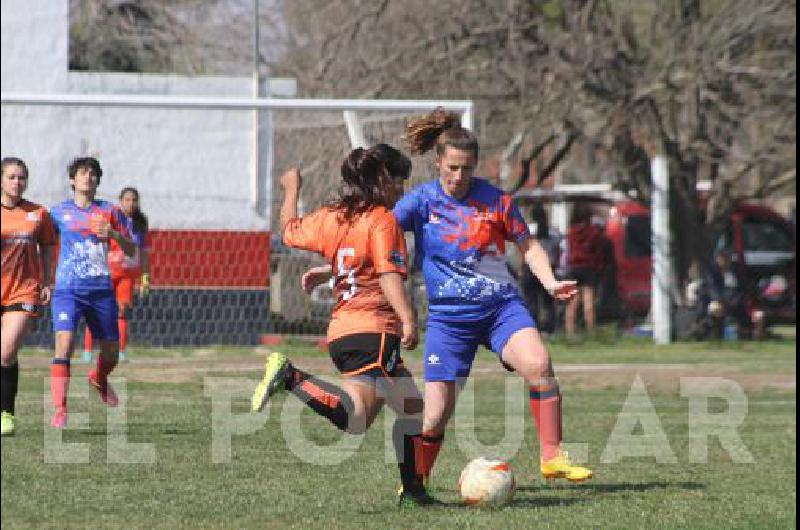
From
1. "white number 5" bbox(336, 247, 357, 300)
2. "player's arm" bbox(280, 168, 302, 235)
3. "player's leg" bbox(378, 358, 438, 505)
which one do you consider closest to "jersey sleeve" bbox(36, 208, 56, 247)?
"player's arm" bbox(280, 168, 302, 235)

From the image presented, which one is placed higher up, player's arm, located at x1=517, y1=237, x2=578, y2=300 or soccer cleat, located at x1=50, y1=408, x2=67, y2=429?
player's arm, located at x1=517, y1=237, x2=578, y2=300

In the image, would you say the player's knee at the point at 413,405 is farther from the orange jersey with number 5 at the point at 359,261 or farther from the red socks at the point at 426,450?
the orange jersey with number 5 at the point at 359,261

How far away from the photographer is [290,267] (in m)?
20.0

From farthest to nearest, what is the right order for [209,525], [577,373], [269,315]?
[269,315] → [577,373] → [209,525]

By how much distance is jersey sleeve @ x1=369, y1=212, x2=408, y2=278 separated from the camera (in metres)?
7.66

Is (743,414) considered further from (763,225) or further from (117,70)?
(117,70)

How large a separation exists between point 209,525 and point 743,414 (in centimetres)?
744

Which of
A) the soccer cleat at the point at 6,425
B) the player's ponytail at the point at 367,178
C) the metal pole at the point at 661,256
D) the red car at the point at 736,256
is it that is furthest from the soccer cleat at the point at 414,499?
the red car at the point at 736,256

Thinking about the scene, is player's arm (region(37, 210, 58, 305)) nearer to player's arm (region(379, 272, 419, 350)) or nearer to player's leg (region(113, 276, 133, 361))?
player's arm (region(379, 272, 419, 350))

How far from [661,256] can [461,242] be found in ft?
48.8

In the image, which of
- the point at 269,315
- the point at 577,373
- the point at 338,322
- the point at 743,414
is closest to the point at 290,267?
the point at 269,315

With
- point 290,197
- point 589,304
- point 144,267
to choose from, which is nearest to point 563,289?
point 290,197

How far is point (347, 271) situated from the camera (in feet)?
25.8

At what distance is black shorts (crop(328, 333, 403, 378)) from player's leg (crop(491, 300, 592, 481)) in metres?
0.75
